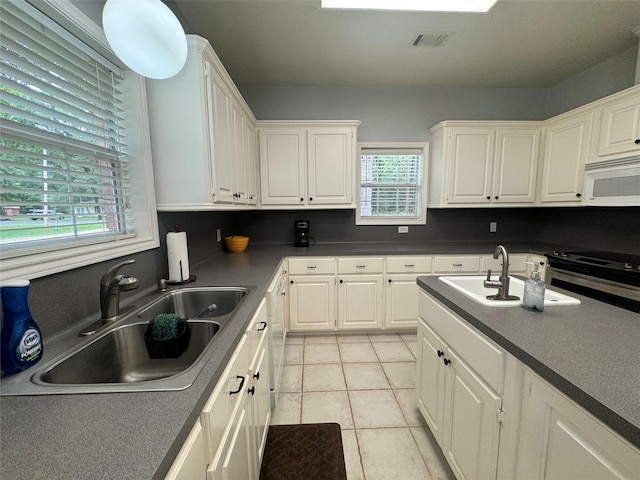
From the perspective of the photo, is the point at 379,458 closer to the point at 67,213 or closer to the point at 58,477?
the point at 58,477

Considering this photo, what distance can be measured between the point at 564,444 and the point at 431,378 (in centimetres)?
80

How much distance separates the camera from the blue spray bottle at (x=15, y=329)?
714mm

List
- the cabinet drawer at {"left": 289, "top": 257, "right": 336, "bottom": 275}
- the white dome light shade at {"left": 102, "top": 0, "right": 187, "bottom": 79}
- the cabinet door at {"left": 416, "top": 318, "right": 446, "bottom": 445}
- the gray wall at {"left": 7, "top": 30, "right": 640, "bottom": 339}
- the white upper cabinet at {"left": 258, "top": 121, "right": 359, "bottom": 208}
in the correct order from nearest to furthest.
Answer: the white dome light shade at {"left": 102, "top": 0, "right": 187, "bottom": 79}, the cabinet door at {"left": 416, "top": 318, "right": 446, "bottom": 445}, the gray wall at {"left": 7, "top": 30, "right": 640, "bottom": 339}, the cabinet drawer at {"left": 289, "top": 257, "right": 336, "bottom": 275}, the white upper cabinet at {"left": 258, "top": 121, "right": 359, "bottom": 208}

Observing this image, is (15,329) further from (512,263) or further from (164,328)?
(512,263)

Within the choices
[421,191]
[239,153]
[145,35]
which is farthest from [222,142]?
[421,191]

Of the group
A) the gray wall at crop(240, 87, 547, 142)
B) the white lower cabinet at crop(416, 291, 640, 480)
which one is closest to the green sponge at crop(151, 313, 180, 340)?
the white lower cabinet at crop(416, 291, 640, 480)

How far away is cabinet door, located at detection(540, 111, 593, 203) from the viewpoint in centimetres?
246

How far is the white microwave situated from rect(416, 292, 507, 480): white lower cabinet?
6.35ft

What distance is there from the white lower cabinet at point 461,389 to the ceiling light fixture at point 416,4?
1.75m

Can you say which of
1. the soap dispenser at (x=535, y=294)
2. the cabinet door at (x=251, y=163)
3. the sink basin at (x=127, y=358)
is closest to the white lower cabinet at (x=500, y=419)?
the soap dispenser at (x=535, y=294)

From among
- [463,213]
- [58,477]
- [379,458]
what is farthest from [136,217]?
[463,213]

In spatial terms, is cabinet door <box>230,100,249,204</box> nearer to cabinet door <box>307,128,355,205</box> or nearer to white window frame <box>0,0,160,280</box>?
white window frame <box>0,0,160,280</box>

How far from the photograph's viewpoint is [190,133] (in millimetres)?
1476

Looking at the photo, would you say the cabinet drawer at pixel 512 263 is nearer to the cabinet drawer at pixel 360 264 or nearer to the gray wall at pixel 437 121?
the gray wall at pixel 437 121
